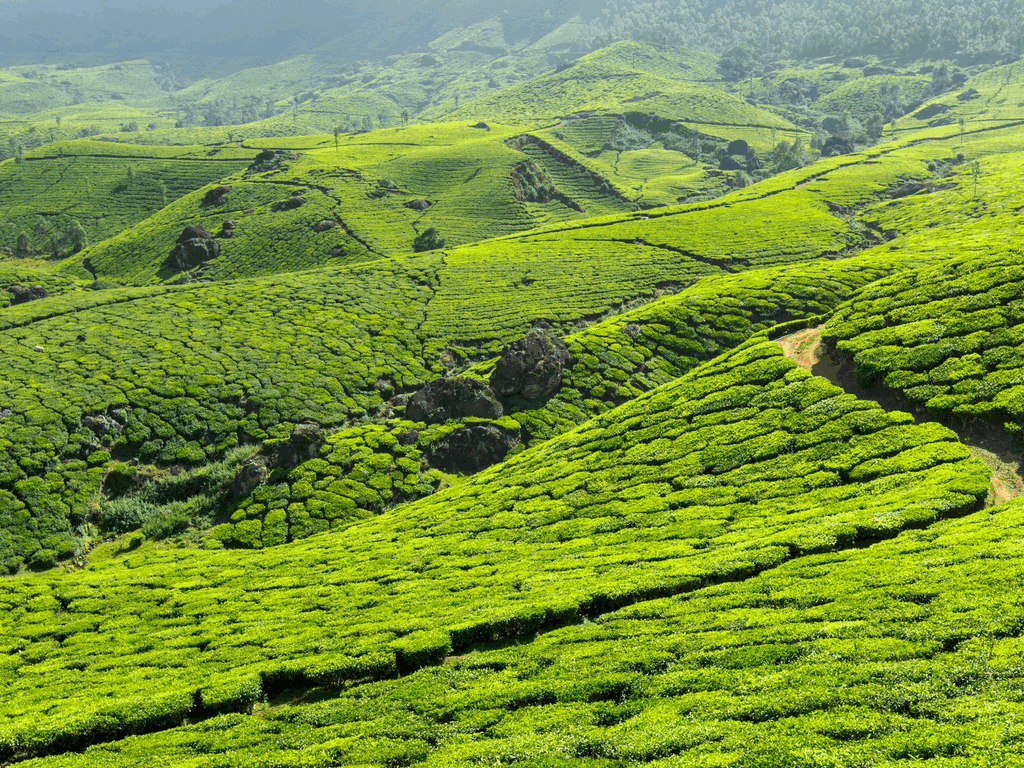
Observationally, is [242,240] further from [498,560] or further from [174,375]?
[498,560]

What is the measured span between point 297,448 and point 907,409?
5034cm

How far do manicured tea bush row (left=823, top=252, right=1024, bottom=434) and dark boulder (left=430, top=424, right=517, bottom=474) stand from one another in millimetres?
31587

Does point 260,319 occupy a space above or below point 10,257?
below

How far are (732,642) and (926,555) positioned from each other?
9302mm

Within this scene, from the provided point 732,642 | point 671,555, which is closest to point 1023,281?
point 671,555

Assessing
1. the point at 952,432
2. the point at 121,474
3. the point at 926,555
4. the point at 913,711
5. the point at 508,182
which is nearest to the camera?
the point at 913,711

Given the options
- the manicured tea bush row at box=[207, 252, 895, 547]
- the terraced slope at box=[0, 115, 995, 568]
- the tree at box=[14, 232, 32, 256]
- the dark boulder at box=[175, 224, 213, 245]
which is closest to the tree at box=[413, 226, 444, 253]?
the terraced slope at box=[0, 115, 995, 568]

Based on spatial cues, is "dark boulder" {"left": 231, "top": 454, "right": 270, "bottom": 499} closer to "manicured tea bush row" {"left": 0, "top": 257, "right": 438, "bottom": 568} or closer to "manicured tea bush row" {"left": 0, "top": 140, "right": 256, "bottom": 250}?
"manicured tea bush row" {"left": 0, "top": 257, "right": 438, "bottom": 568}

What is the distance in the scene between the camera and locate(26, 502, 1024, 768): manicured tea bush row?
15.8 metres

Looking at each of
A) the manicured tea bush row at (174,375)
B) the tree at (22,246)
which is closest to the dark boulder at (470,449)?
the manicured tea bush row at (174,375)

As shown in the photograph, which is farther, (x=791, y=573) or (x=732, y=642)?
(x=791, y=573)

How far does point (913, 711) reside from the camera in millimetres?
16156

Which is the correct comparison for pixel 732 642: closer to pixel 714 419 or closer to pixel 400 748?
pixel 400 748

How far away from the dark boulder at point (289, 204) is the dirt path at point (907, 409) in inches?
5497
